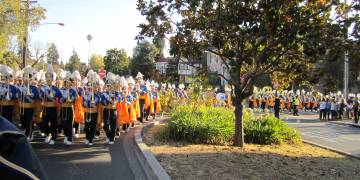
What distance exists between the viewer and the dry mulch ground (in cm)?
846

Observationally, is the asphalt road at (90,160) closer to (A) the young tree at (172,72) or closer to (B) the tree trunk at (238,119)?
(A) the young tree at (172,72)

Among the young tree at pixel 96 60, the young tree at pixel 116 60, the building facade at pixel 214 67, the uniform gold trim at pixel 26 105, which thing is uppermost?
the young tree at pixel 96 60

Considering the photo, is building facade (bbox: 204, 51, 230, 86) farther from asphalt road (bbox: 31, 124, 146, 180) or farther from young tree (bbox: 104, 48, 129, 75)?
young tree (bbox: 104, 48, 129, 75)

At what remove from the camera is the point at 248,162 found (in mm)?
9594

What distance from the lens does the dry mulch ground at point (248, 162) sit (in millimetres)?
8463

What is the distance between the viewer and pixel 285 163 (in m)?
9.82

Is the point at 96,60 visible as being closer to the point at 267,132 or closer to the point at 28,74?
the point at 28,74

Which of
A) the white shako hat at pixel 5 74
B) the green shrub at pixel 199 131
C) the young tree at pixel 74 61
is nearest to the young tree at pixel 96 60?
the young tree at pixel 74 61

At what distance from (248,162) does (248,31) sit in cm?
270

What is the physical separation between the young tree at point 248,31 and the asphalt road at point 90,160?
2763mm

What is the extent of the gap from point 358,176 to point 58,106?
7.94m

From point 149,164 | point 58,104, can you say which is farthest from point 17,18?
point 149,164

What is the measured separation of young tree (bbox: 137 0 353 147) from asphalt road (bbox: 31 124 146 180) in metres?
2.76

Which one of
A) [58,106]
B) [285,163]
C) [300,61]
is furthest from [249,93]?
[58,106]
